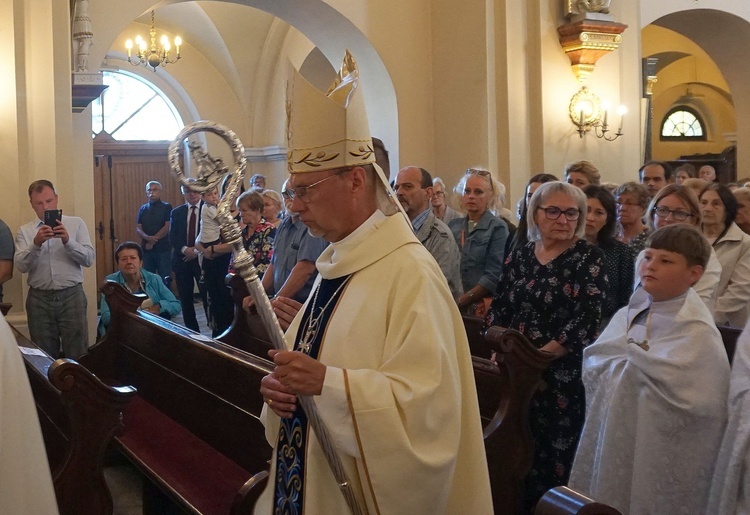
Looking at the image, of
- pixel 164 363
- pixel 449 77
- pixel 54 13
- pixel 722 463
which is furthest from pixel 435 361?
pixel 449 77

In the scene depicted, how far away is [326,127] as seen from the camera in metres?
2.04

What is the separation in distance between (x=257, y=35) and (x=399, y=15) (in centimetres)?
488

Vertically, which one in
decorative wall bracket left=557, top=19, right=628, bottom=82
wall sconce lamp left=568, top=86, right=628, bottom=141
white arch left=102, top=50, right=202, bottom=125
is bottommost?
wall sconce lamp left=568, top=86, right=628, bottom=141

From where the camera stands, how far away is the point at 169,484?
3473 mm

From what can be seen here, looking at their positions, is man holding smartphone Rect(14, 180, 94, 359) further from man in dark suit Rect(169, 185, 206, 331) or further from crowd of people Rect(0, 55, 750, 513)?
man in dark suit Rect(169, 185, 206, 331)

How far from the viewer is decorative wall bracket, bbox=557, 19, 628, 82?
808 cm

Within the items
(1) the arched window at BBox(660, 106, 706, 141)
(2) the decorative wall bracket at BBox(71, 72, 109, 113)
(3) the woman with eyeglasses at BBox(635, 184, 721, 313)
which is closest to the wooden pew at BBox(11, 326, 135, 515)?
(3) the woman with eyeglasses at BBox(635, 184, 721, 313)

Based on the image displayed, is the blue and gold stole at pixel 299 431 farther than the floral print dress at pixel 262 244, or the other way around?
the floral print dress at pixel 262 244

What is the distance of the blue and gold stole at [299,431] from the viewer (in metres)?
2.04

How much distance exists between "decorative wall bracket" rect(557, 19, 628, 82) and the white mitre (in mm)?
6474

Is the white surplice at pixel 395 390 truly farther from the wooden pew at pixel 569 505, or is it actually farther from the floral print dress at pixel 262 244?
the floral print dress at pixel 262 244

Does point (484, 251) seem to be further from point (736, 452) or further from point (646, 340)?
point (736, 452)

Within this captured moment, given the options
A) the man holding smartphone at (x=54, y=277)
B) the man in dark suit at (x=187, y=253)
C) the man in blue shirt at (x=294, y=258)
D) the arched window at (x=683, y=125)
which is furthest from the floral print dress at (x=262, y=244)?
the arched window at (x=683, y=125)

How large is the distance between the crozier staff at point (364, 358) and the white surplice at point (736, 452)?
125 cm
